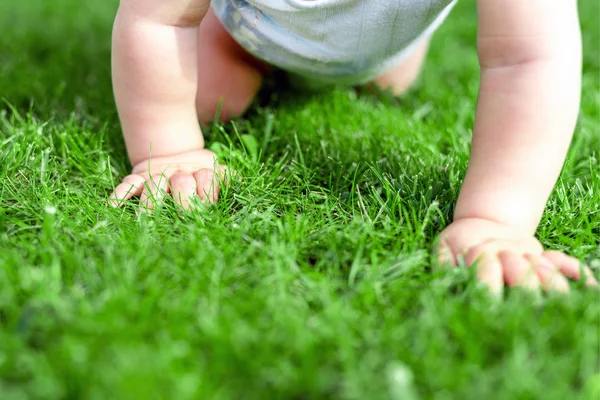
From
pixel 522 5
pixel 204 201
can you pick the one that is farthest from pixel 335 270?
pixel 522 5

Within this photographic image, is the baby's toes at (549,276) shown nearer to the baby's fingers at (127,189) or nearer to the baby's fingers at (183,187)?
the baby's fingers at (183,187)

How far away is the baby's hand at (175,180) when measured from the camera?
141 cm

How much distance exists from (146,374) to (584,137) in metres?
1.49

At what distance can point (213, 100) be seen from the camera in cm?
202

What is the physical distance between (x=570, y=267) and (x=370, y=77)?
0.98 m

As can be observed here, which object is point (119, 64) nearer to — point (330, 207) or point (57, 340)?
point (330, 207)

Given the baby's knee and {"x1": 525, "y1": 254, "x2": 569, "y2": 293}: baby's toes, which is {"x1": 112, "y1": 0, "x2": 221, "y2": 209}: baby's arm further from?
{"x1": 525, "y1": 254, "x2": 569, "y2": 293}: baby's toes

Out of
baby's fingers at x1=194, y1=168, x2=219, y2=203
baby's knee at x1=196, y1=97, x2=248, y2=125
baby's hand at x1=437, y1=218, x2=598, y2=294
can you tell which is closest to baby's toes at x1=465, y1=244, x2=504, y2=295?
baby's hand at x1=437, y1=218, x2=598, y2=294

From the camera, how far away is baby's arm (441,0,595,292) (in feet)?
4.14

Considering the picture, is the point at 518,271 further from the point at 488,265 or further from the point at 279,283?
the point at 279,283

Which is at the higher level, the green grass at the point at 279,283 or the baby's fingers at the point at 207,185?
the green grass at the point at 279,283

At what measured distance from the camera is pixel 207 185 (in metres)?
1.47

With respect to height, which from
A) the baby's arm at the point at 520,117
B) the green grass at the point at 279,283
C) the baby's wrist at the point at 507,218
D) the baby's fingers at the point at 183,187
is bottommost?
the baby's fingers at the point at 183,187

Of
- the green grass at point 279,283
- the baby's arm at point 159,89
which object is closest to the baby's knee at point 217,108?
the green grass at point 279,283
